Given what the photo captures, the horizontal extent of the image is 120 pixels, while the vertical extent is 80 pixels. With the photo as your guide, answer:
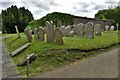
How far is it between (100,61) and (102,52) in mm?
2478

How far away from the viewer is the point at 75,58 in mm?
12906

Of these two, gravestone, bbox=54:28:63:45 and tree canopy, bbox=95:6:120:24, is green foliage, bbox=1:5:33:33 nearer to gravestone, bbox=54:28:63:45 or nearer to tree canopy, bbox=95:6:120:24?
tree canopy, bbox=95:6:120:24

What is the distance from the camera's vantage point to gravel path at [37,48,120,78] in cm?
994

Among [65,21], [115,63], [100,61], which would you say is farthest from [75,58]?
[65,21]

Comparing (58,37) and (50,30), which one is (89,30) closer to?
(50,30)

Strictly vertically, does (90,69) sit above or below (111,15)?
below

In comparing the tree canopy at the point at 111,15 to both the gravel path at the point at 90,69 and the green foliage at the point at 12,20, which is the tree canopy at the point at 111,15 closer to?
the green foliage at the point at 12,20

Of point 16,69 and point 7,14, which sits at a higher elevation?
point 7,14

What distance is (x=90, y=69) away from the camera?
10.8 metres

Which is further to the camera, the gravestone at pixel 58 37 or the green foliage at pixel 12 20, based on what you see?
the green foliage at pixel 12 20

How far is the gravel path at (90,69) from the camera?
391 inches

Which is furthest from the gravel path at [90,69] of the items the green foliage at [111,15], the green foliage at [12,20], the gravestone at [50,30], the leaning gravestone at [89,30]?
the green foliage at [111,15]

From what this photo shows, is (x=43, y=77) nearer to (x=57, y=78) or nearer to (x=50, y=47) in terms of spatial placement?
(x=57, y=78)

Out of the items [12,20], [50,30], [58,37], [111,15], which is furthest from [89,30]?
[111,15]
